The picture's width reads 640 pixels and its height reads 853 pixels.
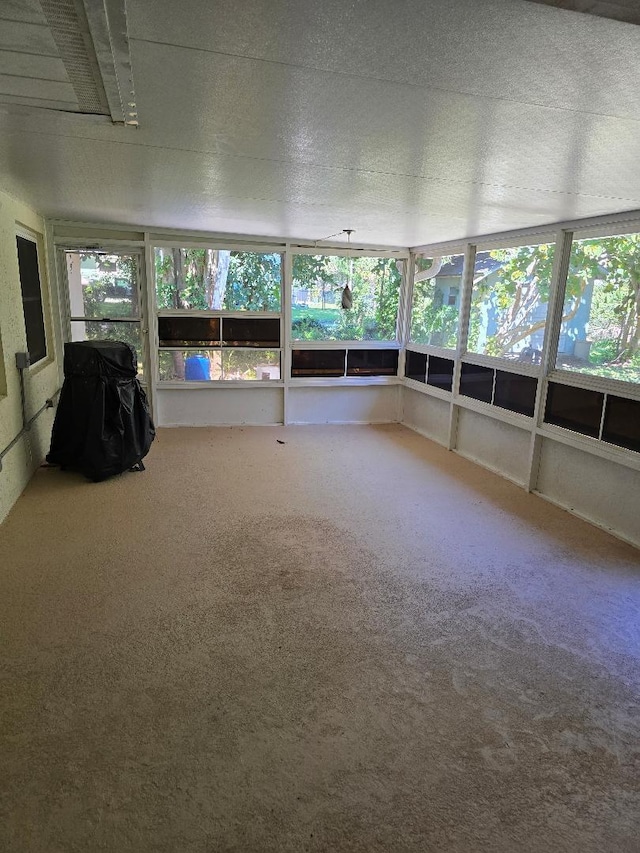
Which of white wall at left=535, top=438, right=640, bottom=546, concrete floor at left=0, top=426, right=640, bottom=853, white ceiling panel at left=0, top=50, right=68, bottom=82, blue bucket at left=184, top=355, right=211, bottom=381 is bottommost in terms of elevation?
concrete floor at left=0, top=426, right=640, bottom=853

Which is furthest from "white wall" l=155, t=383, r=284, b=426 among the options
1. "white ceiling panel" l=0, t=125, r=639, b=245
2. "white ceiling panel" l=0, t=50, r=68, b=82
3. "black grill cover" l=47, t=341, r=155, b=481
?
"white ceiling panel" l=0, t=50, r=68, b=82

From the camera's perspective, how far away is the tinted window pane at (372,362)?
6785 mm

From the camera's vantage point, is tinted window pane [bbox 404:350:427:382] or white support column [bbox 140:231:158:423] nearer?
white support column [bbox 140:231:158:423]

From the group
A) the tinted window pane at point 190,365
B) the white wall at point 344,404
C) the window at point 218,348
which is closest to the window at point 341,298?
the window at point 218,348

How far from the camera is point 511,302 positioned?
489 cm

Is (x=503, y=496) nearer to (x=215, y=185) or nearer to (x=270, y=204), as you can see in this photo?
(x=270, y=204)

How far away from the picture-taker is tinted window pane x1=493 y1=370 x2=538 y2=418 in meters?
4.56

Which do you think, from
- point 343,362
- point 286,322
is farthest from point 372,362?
point 286,322

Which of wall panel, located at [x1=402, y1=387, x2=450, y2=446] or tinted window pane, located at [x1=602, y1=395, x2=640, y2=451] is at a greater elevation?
tinted window pane, located at [x1=602, y1=395, x2=640, y2=451]

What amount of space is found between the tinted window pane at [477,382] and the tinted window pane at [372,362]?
1.47 m

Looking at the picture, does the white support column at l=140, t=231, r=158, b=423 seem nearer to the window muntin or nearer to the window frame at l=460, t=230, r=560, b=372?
the window muntin

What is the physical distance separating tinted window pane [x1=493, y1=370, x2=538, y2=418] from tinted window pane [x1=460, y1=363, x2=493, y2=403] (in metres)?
0.13

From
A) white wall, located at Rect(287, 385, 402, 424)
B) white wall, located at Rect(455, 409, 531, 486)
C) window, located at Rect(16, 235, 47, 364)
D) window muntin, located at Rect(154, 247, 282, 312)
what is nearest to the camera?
window, located at Rect(16, 235, 47, 364)

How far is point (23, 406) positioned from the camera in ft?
13.6
